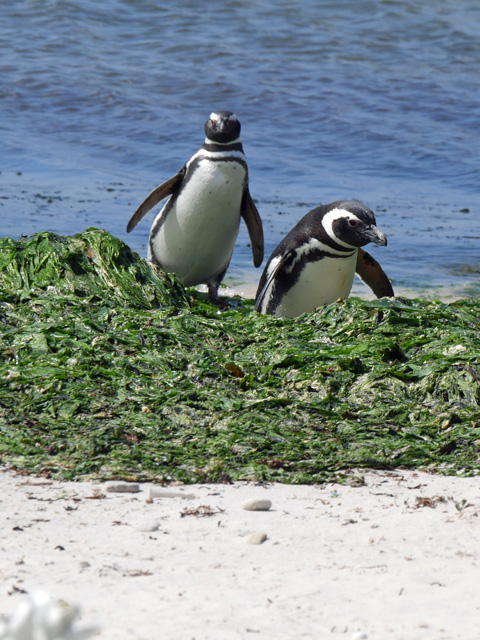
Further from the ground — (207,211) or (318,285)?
(207,211)

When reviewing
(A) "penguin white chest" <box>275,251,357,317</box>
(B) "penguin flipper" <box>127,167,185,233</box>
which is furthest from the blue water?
(A) "penguin white chest" <box>275,251,357,317</box>

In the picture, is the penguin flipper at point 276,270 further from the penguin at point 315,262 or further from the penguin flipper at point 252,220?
the penguin flipper at point 252,220

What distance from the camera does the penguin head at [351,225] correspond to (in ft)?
17.7

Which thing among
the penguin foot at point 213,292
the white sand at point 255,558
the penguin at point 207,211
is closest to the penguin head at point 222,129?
the penguin at point 207,211

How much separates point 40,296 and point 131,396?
128 cm

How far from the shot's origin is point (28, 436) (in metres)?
3.37

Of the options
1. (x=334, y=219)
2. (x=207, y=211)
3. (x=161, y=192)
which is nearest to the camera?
(x=334, y=219)

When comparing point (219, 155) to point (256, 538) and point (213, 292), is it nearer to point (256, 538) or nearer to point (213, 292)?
point (213, 292)

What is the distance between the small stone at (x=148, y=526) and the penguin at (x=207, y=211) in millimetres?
3855

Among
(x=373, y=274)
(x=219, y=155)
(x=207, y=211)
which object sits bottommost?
(x=373, y=274)

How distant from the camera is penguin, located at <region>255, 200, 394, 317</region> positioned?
5.50 meters

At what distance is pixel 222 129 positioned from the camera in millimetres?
6531

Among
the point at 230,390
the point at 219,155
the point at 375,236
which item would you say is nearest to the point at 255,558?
the point at 230,390

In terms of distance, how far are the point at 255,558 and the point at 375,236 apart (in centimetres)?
308
